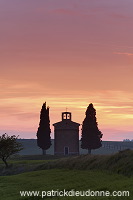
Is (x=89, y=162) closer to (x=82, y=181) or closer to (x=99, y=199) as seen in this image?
(x=82, y=181)

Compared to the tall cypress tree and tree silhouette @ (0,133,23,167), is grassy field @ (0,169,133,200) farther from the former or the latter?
the tall cypress tree

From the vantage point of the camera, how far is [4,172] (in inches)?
2491

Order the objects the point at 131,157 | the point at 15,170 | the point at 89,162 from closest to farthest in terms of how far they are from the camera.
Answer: the point at 131,157 < the point at 89,162 < the point at 15,170

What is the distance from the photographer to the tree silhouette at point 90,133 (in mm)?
93875

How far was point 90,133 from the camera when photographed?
9375 centimetres

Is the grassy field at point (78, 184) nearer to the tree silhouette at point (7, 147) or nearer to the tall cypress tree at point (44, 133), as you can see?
the tree silhouette at point (7, 147)

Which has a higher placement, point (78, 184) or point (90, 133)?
point (90, 133)

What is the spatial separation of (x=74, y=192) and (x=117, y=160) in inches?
526

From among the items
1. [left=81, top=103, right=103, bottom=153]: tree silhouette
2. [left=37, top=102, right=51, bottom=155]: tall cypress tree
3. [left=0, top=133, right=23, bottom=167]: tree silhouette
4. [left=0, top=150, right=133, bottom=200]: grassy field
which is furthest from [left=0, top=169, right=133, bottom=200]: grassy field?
[left=37, top=102, right=51, bottom=155]: tall cypress tree

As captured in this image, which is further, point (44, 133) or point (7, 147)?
point (44, 133)

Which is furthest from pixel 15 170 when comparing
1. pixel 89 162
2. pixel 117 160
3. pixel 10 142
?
pixel 117 160

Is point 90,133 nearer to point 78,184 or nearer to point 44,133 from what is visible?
point 44,133

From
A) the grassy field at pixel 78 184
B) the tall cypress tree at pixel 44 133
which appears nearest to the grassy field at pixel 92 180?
the grassy field at pixel 78 184

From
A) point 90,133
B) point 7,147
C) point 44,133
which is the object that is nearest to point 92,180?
point 7,147
